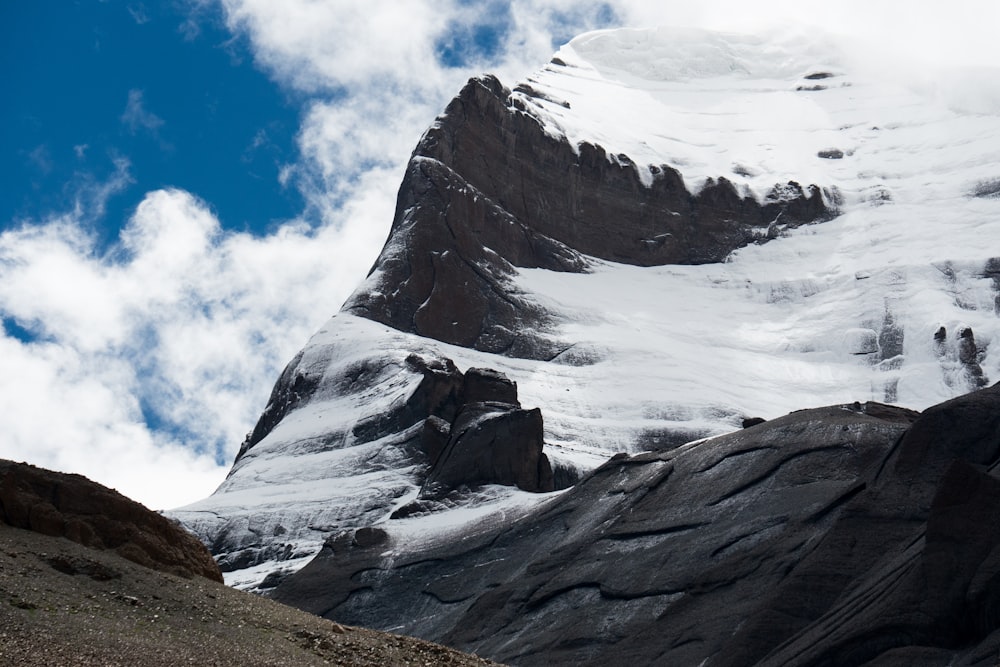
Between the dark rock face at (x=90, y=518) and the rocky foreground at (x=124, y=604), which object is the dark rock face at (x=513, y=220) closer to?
the dark rock face at (x=90, y=518)

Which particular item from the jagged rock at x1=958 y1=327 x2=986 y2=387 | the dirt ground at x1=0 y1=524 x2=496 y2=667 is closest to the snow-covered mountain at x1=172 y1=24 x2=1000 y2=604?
the jagged rock at x1=958 y1=327 x2=986 y2=387

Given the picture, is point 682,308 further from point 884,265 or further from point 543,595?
point 543,595

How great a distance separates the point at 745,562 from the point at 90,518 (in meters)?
28.0

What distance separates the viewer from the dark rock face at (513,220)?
444ft

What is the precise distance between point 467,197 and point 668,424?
141ft

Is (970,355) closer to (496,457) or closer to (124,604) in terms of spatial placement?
(496,457)

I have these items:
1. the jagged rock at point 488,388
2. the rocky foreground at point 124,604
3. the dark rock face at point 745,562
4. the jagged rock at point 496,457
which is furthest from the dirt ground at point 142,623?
the jagged rock at point 488,388

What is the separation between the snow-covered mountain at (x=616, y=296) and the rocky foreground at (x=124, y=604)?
42.4m

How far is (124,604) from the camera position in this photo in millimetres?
33031

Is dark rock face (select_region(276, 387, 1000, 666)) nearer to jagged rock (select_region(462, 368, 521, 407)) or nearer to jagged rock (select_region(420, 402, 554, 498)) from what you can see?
jagged rock (select_region(420, 402, 554, 498))

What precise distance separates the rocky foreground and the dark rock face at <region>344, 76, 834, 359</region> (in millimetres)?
93817

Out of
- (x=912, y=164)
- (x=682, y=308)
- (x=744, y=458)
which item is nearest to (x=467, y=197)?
(x=682, y=308)

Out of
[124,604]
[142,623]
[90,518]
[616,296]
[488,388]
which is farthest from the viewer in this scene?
[616,296]

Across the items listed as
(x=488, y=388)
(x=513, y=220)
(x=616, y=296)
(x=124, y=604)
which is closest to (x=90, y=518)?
(x=124, y=604)
